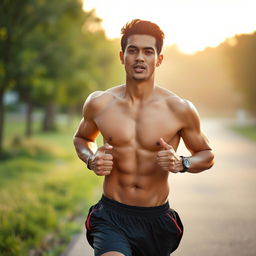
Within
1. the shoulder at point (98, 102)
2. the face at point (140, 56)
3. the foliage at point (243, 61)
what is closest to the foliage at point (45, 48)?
the shoulder at point (98, 102)

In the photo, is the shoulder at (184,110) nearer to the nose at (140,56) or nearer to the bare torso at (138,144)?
the bare torso at (138,144)

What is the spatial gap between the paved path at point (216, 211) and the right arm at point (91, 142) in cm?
191

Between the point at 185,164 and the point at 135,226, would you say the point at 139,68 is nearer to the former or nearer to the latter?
the point at 185,164

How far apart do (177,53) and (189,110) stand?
274 ft

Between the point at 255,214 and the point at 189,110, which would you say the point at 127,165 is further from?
the point at 255,214

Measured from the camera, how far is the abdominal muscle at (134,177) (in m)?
3.18

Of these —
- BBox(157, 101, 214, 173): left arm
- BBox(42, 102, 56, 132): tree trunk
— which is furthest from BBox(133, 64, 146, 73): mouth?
BBox(42, 102, 56, 132): tree trunk

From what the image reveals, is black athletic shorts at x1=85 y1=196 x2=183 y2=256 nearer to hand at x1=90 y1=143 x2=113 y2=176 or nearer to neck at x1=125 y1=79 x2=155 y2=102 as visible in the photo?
hand at x1=90 y1=143 x2=113 y2=176

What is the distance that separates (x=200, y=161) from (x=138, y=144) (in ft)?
1.47

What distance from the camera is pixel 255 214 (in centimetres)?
691

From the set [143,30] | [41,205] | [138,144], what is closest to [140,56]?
[143,30]

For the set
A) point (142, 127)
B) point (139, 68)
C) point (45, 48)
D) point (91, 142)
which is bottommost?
point (91, 142)

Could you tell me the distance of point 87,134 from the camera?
3514 mm

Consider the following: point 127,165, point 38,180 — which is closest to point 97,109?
point 127,165
